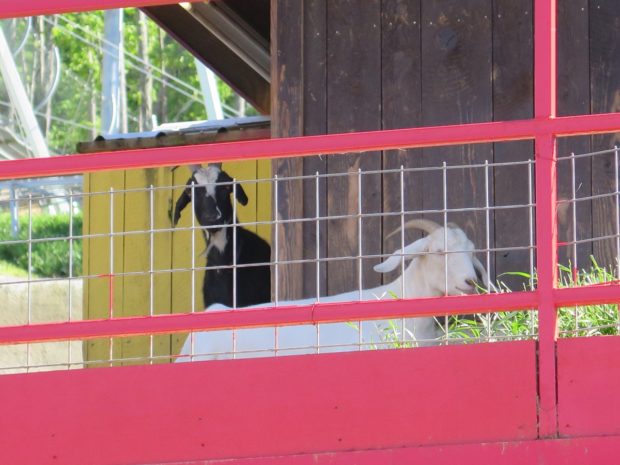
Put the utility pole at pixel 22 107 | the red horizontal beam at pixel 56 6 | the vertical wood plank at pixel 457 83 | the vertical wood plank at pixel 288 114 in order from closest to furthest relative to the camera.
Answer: the red horizontal beam at pixel 56 6 → the vertical wood plank at pixel 457 83 → the vertical wood plank at pixel 288 114 → the utility pole at pixel 22 107

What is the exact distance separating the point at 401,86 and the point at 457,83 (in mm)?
313

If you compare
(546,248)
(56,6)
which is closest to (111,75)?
(56,6)

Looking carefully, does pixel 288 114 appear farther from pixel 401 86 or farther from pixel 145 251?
pixel 145 251

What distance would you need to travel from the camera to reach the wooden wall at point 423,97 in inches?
283

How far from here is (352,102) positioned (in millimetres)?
7574

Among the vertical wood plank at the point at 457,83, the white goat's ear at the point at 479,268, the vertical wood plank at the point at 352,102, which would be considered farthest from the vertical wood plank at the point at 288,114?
the white goat's ear at the point at 479,268

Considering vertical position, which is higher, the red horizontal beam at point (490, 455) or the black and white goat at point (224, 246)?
the black and white goat at point (224, 246)

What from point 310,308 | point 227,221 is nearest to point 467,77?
point 227,221

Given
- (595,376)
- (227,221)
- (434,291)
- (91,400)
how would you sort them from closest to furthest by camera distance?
(595,376) < (91,400) < (434,291) < (227,221)

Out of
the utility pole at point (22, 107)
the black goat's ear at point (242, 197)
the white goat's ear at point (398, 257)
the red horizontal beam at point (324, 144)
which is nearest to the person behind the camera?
the red horizontal beam at point (324, 144)

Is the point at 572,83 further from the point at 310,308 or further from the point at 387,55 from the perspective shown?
the point at 310,308

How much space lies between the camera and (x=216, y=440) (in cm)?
423

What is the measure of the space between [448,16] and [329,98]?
803 millimetres

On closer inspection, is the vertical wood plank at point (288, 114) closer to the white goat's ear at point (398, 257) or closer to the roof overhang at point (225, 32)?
the white goat's ear at point (398, 257)
